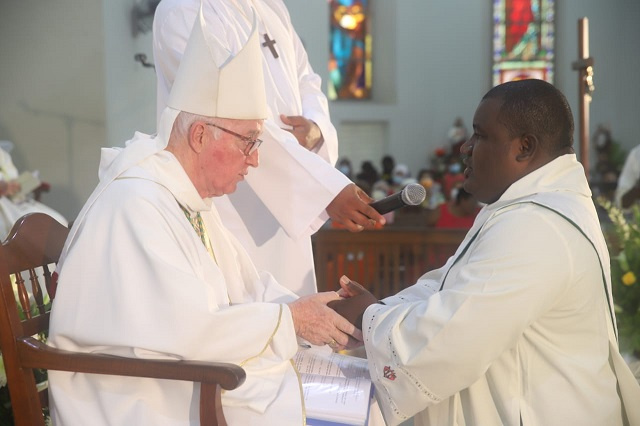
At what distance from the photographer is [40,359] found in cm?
241

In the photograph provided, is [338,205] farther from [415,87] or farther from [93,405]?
[415,87]

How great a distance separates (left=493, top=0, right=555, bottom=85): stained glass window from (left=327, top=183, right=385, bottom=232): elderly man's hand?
46.5 ft

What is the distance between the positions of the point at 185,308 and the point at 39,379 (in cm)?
97

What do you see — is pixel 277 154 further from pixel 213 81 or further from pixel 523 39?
pixel 523 39

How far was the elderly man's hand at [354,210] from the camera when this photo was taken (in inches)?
130

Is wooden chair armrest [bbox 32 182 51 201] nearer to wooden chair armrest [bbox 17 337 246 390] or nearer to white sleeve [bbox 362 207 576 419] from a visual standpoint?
wooden chair armrest [bbox 17 337 246 390]

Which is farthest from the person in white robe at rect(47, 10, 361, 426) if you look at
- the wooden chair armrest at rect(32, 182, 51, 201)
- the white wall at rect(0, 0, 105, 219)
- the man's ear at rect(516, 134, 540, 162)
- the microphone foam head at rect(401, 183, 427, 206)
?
the wooden chair armrest at rect(32, 182, 51, 201)

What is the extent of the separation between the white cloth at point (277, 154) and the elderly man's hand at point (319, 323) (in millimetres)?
848

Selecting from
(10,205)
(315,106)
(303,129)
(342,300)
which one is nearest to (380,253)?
(10,205)

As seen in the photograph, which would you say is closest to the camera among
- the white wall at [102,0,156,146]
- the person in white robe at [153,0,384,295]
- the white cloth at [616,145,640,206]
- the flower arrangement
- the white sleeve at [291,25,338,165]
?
the person in white robe at [153,0,384,295]

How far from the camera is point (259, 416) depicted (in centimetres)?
249

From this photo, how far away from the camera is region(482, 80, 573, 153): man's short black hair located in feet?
8.41

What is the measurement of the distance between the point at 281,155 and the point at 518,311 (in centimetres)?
147

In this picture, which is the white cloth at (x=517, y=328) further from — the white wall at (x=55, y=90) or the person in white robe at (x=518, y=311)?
the white wall at (x=55, y=90)
